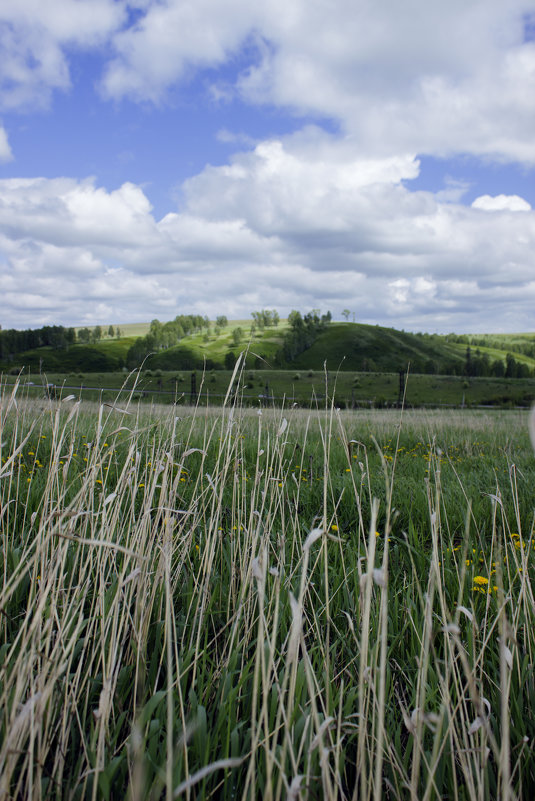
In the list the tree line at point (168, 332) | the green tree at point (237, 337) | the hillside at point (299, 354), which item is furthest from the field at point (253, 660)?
the green tree at point (237, 337)

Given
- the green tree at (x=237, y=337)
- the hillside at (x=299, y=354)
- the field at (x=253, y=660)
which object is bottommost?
the field at (x=253, y=660)

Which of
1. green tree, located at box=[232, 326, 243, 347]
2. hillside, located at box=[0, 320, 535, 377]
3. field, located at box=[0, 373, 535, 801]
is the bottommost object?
field, located at box=[0, 373, 535, 801]

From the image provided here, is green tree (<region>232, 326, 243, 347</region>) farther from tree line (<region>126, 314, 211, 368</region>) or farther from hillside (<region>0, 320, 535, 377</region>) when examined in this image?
tree line (<region>126, 314, 211, 368</region>)

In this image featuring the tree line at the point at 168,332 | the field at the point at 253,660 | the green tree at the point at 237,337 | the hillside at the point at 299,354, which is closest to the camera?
the field at the point at 253,660

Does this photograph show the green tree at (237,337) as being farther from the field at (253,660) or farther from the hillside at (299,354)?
the field at (253,660)

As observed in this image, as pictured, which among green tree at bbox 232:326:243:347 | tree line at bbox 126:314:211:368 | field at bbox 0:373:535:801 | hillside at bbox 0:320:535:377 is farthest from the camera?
green tree at bbox 232:326:243:347

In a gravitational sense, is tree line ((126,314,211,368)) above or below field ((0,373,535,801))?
above

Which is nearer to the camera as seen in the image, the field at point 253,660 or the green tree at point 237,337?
the field at point 253,660

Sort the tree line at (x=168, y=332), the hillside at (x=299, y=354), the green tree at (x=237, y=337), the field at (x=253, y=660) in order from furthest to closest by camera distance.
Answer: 1. the green tree at (x=237, y=337)
2. the tree line at (x=168, y=332)
3. the hillside at (x=299, y=354)
4. the field at (x=253, y=660)

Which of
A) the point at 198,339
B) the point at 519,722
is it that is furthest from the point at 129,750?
the point at 198,339

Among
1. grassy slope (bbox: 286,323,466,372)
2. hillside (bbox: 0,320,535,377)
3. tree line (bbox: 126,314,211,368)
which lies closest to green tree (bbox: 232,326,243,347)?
hillside (bbox: 0,320,535,377)

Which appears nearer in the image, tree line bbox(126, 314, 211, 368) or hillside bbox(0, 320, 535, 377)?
hillside bbox(0, 320, 535, 377)

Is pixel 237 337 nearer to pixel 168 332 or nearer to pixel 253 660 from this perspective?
pixel 168 332

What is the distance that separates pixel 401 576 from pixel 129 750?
2197 mm
